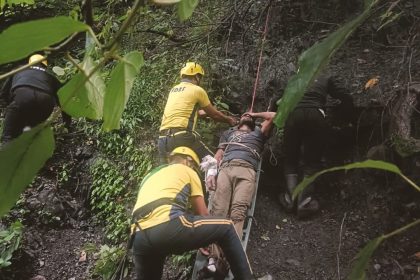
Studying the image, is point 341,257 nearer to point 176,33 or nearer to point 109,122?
point 176,33

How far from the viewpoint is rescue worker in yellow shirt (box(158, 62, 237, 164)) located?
5.27m

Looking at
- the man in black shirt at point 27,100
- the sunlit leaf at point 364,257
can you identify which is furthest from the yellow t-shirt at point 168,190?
the sunlit leaf at point 364,257

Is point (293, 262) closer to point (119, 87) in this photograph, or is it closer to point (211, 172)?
point (211, 172)

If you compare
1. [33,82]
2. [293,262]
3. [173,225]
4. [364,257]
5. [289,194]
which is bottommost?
[293,262]

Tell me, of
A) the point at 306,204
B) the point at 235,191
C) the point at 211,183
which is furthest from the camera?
the point at 306,204

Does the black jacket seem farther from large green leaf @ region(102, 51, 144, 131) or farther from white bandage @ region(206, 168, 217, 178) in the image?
large green leaf @ region(102, 51, 144, 131)

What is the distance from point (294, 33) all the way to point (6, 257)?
15.3ft

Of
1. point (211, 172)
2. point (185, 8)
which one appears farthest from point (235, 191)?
point (185, 8)

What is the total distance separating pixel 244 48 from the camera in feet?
21.3

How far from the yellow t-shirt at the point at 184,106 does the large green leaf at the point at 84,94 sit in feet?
15.3

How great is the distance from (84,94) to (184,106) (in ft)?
15.6

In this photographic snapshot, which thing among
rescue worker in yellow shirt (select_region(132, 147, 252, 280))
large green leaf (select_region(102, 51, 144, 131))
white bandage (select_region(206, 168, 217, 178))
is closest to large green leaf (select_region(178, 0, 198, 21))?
large green leaf (select_region(102, 51, 144, 131))

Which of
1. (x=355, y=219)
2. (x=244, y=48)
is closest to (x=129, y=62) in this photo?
(x=355, y=219)

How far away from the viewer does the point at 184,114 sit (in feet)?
17.4
